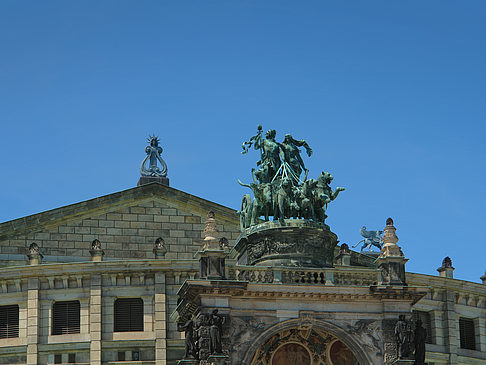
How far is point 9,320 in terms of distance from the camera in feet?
212

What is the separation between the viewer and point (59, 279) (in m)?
64.8

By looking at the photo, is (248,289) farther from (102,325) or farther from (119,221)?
(119,221)

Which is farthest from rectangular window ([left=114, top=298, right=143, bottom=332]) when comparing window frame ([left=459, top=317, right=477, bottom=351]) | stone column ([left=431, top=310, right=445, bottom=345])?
window frame ([left=459, top=317, right=477, bottom=351])

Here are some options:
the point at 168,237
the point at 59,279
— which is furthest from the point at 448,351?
the point at 59,279

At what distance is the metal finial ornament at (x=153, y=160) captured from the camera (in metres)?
75.9

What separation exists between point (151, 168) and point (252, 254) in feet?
74.9

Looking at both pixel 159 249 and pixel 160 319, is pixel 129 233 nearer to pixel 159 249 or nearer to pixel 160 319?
pixel 159 249

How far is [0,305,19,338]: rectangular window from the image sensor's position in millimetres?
64450

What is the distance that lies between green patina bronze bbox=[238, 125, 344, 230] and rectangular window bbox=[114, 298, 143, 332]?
11.4m

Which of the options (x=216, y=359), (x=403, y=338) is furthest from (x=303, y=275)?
(x=216, y=359)

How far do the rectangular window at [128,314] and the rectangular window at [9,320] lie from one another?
5569mm

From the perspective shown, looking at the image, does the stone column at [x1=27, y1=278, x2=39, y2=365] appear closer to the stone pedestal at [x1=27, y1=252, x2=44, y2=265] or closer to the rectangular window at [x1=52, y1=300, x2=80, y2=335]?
the rectangular window at [x1=52, y1=300, x2=80, y2=335]

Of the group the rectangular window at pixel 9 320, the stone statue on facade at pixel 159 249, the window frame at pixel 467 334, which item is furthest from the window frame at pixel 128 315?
the window frame at pixel 467 334

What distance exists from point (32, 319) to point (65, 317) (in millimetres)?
1867
